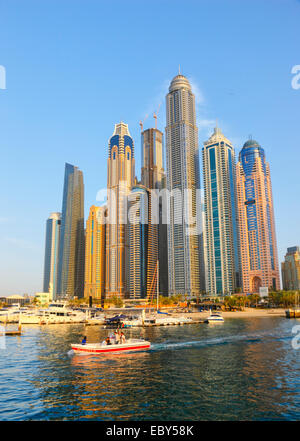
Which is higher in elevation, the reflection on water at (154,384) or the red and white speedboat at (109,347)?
the red and white speedboat at (109,347)

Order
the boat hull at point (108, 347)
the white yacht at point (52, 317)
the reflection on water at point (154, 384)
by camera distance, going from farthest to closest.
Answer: the white yacht at point (52, 317) → the boat hull at point (108, 347) → the reflection on water at point (154, 384)

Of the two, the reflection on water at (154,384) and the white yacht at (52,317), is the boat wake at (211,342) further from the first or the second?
the white yacht at (52,317)

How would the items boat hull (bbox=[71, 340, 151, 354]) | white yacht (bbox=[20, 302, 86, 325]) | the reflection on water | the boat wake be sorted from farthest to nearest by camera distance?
white yacht (bbox=[20, 302, 86, 325]), the boat wake, boat hull (bbox=[71, 340, 151, 354]), the reflection on water

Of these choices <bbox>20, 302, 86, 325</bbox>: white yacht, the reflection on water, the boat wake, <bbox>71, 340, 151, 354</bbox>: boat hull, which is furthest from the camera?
<bbox>20, 302, 86, 325</bbox>: white yacht

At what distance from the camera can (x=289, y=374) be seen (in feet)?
139

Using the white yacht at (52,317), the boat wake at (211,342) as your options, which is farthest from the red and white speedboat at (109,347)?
the white yacht at (52,317)

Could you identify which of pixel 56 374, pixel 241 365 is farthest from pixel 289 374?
pixel 56 374

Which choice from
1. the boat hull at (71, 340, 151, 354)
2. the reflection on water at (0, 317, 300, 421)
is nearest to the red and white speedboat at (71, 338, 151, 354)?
the boat hull at (71, 340, 151, 354)

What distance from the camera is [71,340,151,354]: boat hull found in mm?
56688

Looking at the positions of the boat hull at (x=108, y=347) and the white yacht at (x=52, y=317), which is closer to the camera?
the boat hull at (x=108, y=347)

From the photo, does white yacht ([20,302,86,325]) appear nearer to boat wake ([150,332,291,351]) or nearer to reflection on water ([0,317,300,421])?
reflection on water ([0,317,300,421])

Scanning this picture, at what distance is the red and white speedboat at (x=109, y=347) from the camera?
5672 centimetres

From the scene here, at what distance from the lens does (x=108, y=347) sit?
190 feet

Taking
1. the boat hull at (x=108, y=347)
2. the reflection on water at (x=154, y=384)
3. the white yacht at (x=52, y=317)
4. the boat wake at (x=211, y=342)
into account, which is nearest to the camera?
the reflection on water at (x=154, y=384)
